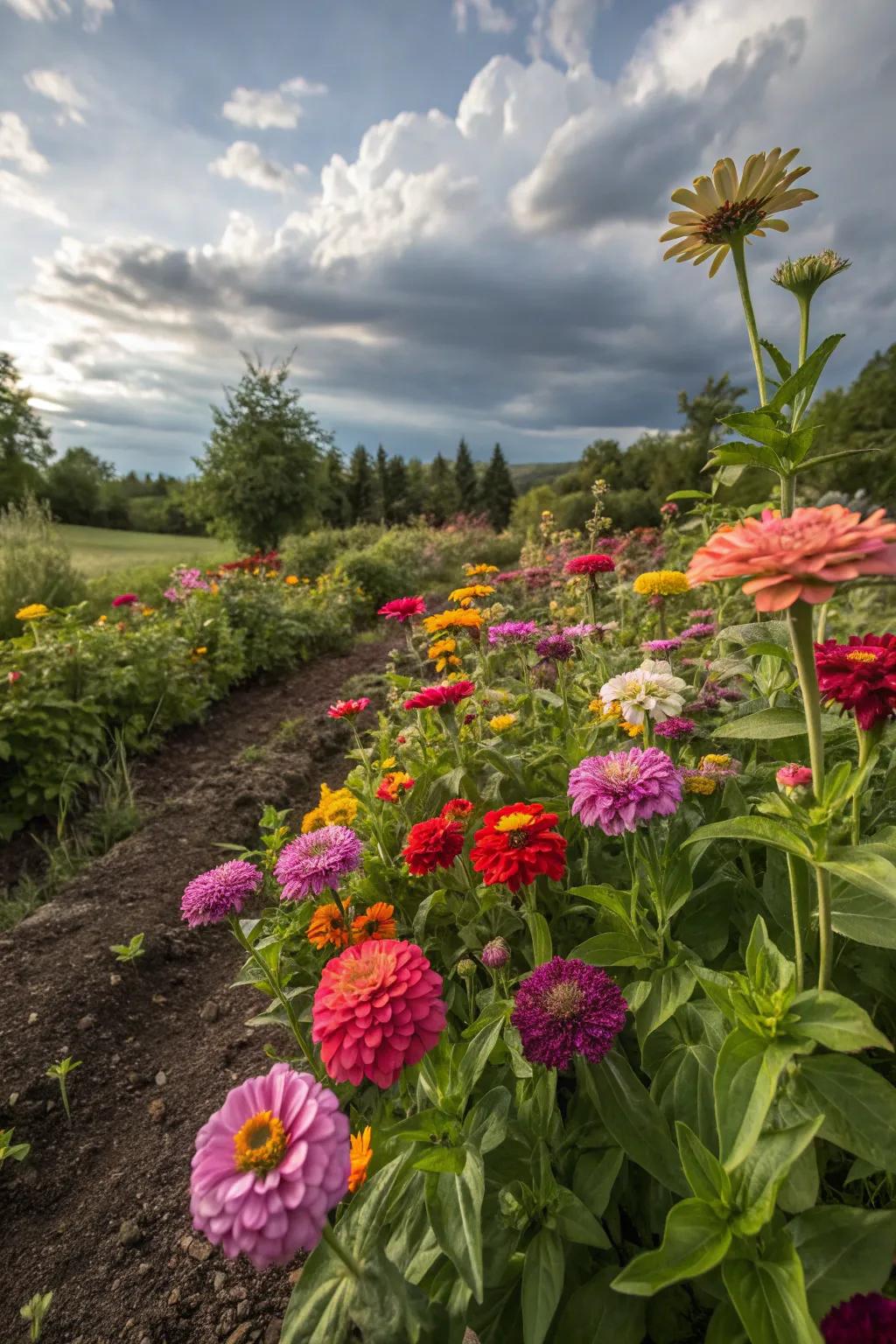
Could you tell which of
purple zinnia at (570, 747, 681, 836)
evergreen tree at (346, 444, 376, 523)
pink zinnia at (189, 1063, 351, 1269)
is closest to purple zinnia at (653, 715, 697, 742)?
purple zinnia at (570, 747, 681, 836)

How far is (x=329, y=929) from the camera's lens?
1417 millimetres

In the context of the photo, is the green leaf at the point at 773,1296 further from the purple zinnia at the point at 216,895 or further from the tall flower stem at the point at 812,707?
the purple zinnia at the point at 216,895

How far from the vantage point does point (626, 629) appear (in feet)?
10.0

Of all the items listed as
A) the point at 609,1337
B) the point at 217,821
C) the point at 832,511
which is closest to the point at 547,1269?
the point at 609,1337

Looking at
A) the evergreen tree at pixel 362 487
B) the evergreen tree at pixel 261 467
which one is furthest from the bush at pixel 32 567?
the evergreen tree at pixel 362 487

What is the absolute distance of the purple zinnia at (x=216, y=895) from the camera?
1.27 meters

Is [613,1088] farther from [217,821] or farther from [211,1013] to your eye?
[217,821]

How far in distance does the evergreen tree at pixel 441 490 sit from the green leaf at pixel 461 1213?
38261 mm

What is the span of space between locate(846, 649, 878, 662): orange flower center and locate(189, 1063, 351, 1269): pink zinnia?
95 cm

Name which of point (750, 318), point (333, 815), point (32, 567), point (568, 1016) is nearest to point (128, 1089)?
point (333, 815)

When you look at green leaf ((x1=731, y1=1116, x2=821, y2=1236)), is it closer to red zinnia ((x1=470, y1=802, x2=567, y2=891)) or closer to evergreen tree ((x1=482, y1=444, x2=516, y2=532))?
red zinnia ((x1=470, y1=802, x2=567, y2=891))

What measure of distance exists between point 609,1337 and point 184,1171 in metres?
1.29

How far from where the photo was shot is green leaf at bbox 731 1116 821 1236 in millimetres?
747

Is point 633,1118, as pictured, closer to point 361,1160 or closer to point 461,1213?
point 461,1213
